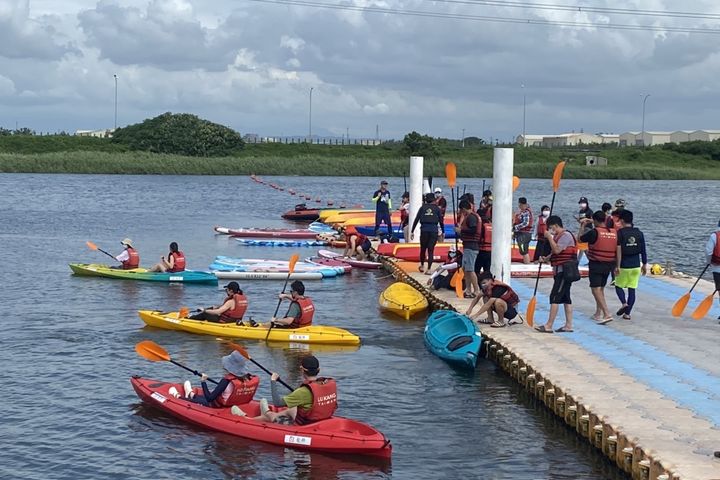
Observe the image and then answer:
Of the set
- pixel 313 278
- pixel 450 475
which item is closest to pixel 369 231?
pixel 313 278

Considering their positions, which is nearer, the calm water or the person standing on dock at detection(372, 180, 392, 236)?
the calm water

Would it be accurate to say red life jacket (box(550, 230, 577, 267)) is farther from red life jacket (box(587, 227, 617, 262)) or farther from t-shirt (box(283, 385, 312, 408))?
t-shirt (box(283, 385, 312, 408))

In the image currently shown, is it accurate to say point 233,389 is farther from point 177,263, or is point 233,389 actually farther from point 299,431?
point 177,263

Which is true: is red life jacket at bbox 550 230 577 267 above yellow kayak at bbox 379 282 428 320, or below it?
above

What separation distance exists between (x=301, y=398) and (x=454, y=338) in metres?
5.21

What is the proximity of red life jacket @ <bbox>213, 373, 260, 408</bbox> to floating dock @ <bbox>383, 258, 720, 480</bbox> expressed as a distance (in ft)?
13.8

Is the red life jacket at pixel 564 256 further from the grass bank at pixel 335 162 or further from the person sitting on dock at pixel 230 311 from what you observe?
the grass bank at pixel 335 162

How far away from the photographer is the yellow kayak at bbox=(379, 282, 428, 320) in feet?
70.3

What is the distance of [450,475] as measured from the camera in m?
12.1

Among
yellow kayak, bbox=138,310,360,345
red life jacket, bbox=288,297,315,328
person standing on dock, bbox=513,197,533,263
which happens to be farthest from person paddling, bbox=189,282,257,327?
person standing on dock, bbox=513,197,533,263

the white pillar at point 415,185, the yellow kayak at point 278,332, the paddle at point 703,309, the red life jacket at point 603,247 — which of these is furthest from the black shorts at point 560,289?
the white pillar at point 415,185

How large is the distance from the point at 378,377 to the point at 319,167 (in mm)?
79049

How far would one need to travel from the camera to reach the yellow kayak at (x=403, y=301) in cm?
2144

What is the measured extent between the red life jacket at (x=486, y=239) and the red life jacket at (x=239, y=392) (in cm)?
780
